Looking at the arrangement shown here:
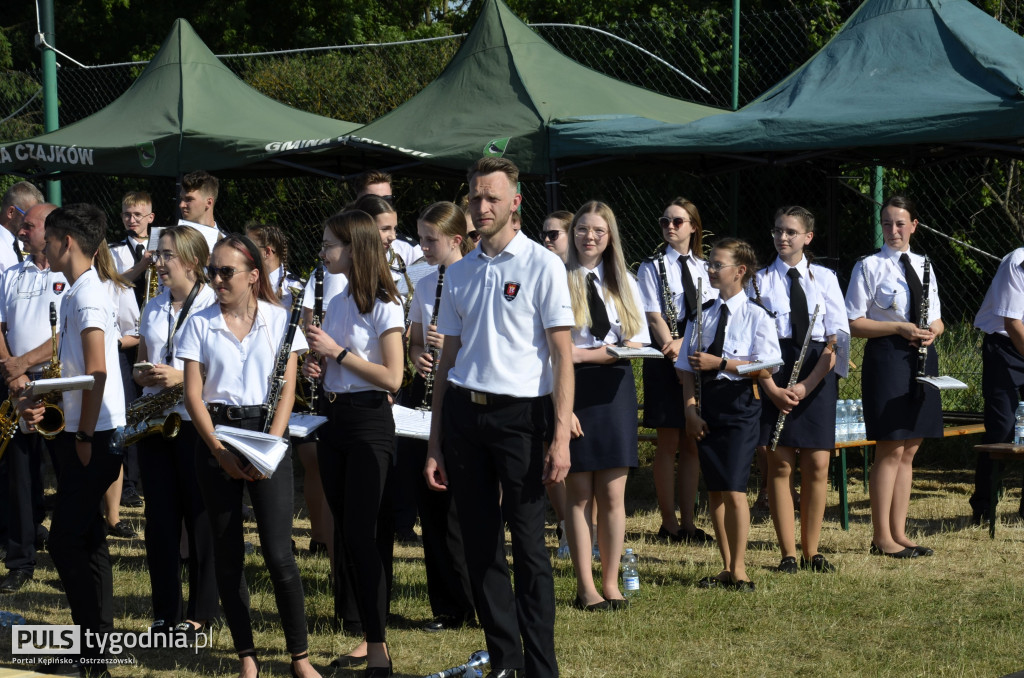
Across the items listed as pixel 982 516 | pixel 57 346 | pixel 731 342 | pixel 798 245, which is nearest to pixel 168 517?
pixel 57 346

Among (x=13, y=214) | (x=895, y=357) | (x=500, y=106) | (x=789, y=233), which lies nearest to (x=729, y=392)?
(x=789, y=233)

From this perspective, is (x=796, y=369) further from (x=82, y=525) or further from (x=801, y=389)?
(x=82, y=525)

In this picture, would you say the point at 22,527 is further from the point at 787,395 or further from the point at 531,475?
the point at 787,395

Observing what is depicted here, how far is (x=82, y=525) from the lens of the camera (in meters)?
5.01

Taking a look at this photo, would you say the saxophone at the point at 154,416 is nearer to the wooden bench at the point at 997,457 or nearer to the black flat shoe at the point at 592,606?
the black flat shoe at the point at 592,606

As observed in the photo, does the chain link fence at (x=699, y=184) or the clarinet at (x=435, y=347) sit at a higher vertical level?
the chain link fence at (x=699, y=184)

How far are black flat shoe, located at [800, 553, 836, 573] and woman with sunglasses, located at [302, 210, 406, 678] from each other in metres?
2.76

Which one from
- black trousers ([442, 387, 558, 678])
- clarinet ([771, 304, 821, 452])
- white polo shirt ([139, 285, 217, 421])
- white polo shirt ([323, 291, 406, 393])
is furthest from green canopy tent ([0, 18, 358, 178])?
black trousers ([442, 387, 558, 678])

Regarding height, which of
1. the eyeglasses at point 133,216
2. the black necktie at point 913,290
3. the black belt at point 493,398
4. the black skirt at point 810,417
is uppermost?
the eyeglasses at point 133,216

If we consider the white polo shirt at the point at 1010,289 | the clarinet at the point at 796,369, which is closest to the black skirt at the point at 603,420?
the clarinet at the point at 796,369

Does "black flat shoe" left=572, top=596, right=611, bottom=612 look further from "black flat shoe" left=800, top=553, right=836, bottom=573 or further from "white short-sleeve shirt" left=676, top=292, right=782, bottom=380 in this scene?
"black flat shoe" left=800, top=553, right=836, bottom=573

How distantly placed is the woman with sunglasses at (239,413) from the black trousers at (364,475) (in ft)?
0.88

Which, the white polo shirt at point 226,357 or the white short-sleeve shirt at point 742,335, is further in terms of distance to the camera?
the white short-sleeve shirt at point 742,335

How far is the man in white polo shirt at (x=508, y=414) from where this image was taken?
4.55m
